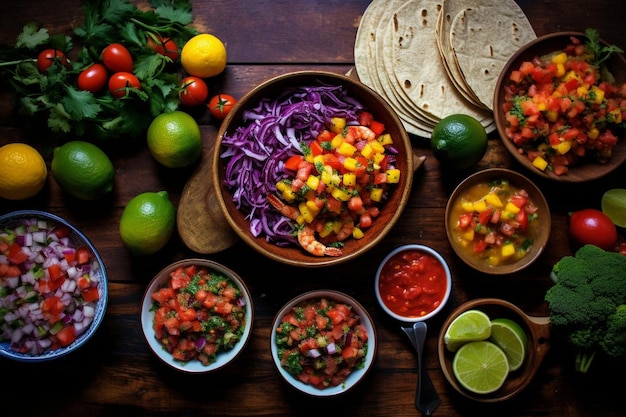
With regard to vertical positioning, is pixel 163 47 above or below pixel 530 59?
below

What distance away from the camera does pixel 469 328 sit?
347cm

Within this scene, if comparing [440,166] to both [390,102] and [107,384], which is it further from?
[107,384]

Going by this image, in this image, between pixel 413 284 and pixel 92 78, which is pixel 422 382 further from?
pixel 92 78

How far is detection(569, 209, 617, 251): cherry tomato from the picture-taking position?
357cm

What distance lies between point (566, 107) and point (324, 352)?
217cm

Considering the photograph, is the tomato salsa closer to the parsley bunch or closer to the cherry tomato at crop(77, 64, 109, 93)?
the parsley bunch

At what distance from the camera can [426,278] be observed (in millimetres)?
3578

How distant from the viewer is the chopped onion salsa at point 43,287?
339 centimetres

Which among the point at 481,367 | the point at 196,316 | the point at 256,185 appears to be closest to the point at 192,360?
the point at 196,316

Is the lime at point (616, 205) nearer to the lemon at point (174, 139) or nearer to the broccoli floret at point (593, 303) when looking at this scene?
the broccoli floret at point (593, 303)

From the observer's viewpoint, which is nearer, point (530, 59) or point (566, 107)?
point (566, 107)

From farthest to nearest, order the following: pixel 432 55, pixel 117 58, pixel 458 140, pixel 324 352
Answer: pixel 432 55
pixel 117 58
pixel 324 352
pixel 458 140

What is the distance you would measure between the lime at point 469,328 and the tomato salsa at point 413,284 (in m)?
0.18

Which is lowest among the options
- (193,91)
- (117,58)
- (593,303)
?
(593,303)
